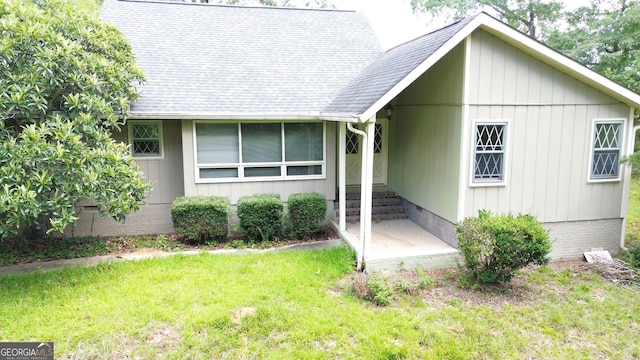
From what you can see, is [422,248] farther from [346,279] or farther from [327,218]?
[327,218]

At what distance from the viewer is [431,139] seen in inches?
346

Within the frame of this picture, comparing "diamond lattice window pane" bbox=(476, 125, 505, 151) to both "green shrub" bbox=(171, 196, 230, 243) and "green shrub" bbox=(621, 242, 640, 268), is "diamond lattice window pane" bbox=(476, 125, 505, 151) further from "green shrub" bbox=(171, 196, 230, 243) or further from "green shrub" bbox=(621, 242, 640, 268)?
"green shrub" bbox=(171, 196, 230, 243)

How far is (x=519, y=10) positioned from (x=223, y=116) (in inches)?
633

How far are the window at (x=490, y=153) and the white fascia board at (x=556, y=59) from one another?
4.39ft

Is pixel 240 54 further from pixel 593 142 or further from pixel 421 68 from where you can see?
pixel 593 142

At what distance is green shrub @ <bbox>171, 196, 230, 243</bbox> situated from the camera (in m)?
8.45

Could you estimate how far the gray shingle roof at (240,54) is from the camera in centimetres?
959

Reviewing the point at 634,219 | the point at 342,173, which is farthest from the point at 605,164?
the point at 342,173

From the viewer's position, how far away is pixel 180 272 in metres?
7.10

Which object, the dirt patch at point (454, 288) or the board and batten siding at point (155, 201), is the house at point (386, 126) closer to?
the board and batten siding at point (155, 201)

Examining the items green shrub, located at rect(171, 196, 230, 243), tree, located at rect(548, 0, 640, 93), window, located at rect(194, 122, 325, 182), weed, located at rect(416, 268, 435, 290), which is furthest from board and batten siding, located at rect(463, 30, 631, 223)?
tree, located at rect(548, 0, 640, 93)

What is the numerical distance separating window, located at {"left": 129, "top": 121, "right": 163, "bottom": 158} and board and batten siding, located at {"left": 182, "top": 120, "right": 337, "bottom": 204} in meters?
0.75

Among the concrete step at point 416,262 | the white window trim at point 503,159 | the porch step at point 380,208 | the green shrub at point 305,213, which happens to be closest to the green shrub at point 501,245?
the concrete step at point 416,262

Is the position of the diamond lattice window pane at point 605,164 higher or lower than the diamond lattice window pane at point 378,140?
lower
